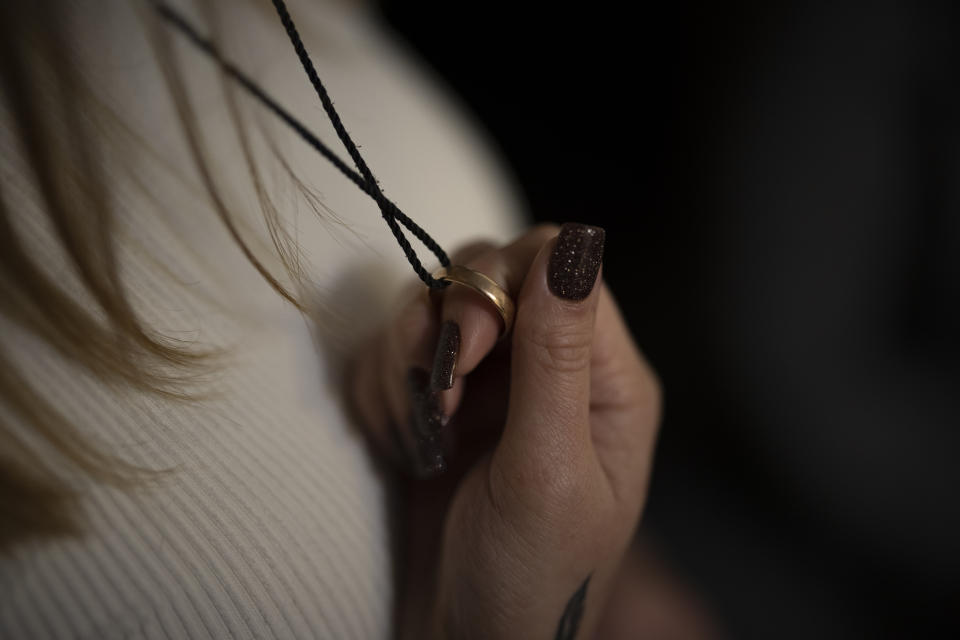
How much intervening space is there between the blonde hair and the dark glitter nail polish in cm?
12

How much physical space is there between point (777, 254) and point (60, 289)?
1048 mm

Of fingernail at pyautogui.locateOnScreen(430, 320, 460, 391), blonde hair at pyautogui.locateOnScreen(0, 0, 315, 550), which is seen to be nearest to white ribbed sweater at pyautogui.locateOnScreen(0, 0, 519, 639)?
blonde hair at pyautogui.locateOnScreen(0, 0, 315, 550)

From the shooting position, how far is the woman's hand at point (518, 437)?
412mm

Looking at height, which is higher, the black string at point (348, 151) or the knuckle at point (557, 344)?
the black string at point (348, 151)

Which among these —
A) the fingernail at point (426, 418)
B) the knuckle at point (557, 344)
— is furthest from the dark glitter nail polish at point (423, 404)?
A: the knuckle at point (557, 344)

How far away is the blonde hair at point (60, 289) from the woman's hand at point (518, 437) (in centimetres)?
13

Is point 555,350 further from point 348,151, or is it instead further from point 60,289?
point 60,289

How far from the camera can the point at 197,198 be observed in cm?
50

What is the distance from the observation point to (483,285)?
1.37 ft

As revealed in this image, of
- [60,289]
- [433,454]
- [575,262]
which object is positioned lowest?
[433,454]

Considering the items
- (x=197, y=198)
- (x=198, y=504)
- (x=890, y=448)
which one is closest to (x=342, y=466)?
(x=198, y=504)

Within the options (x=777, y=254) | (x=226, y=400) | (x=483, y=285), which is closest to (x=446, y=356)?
(x=483, y=285)

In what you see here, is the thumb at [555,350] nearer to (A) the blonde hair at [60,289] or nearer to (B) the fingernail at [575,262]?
(B) the fingernail at [575,262]

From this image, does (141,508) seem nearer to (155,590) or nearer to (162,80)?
(155,590)
